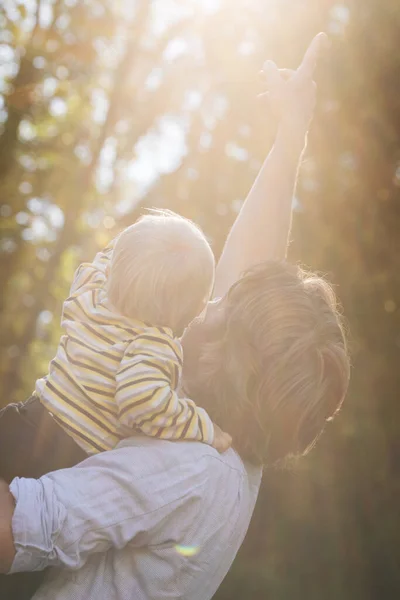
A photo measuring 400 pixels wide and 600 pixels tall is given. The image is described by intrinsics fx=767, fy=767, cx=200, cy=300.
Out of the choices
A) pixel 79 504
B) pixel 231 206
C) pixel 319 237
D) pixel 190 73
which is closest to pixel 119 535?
pixel 79 504

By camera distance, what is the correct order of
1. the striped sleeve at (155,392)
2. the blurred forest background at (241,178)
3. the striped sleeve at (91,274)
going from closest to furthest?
the striped sleeve at (155,392)
the striped sleeve at (91,274)
the blurred forest background at (241,178)

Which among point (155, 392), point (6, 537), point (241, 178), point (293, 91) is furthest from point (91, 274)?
point (241, 178)

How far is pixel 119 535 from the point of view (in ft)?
5.31

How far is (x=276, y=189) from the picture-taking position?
2441 millimetres

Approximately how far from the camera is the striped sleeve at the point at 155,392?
1.66 meters

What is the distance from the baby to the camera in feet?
5.59

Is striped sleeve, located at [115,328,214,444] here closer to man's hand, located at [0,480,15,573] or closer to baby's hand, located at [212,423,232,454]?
baby's hand, located at [212,423,232,454]

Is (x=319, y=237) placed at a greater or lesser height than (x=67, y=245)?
greater

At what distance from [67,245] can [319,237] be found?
5644 millimetres

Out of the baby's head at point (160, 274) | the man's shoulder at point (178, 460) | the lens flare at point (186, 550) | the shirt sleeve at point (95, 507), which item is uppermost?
the baby's head at point (160, 274)

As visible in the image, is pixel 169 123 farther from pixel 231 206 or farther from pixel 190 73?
pixel 231 206

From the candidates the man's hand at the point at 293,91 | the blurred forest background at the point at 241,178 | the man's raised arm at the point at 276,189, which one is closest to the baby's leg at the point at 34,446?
the man's raised arm at the point at 276,189

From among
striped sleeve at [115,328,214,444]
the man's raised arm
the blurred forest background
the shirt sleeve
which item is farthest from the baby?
the blurred forest background

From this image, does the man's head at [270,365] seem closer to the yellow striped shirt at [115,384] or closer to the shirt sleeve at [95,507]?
the yellow striped shirt at [115,384]
